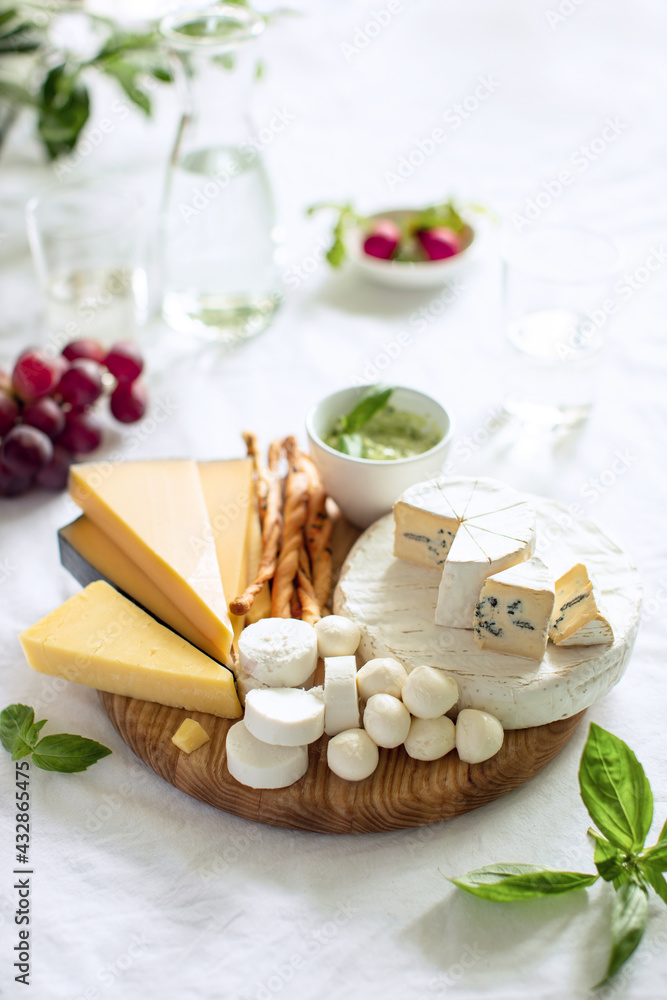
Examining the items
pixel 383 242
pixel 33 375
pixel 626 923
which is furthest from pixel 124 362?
pixel 626 923

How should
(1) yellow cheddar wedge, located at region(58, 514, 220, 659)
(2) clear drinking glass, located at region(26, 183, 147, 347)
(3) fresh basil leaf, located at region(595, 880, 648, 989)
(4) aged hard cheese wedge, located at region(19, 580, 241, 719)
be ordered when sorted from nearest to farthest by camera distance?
(3) fresh basil leaf, located at region(595, 880, 648, 989)
(4) aged hard cheese wedge, located at region(19, 580, 241, 719)
(1) yellow cheddar wedge, located at region(58, 514, 220, 659)
(2) clear drinking glass, located at region(26, 183, 147, 347)

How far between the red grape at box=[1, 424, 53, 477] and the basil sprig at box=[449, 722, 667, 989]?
1064 millimetres

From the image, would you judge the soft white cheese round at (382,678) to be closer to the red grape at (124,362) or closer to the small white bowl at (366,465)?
the small white bowl at (366,465)

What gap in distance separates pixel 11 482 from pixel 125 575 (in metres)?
0.42

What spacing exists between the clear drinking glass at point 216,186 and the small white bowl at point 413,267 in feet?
0.97

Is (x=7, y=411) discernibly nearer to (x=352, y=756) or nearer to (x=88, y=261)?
(x=88, y=261)

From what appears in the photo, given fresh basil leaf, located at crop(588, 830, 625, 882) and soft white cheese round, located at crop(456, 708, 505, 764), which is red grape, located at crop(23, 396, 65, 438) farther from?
fresh basil leaf, located at crop(588, 830, 625, 882)

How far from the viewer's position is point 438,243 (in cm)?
219

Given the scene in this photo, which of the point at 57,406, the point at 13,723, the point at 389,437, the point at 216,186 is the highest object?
the point at 216,186

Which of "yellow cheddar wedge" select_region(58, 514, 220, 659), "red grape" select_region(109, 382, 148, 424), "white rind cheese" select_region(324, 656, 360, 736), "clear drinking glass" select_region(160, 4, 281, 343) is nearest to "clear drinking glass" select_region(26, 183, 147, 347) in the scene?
"clear drinking glass" select_region(160, 4, 281, 343)

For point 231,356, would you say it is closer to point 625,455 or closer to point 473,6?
point 625,455

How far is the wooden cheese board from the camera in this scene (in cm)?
112

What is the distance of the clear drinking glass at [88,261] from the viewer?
1982mm

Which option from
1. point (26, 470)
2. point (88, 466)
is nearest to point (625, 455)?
point (88, 466)
